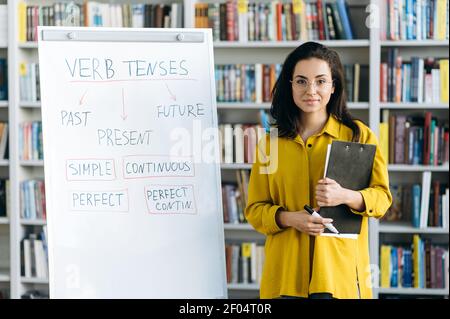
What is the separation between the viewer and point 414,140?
3.51 meters

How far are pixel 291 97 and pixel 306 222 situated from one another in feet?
1.12

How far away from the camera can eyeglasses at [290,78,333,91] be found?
1.78 metres

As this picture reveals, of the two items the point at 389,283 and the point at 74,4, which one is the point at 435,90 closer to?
the point at 389,283

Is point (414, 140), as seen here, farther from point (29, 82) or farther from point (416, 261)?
point (29, 82)

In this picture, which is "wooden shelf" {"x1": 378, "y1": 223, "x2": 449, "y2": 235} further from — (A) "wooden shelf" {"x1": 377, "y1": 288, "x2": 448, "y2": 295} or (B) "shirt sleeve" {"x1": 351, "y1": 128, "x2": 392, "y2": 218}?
(B) "shirt sleeve" {"x1": 351, "y1": 128, "x2": 392, "y2": 218}

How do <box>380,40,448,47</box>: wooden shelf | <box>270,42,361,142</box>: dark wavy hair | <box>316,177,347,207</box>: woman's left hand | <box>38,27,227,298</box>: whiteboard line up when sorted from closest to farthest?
1. <box>316,177,347,207</box>: woman's left hand
2. <box>270,42,361,142</box>: dark wavy hair
3. <box>38,27,227,298</box>: whiteboard
4. <box>380,40,448,47</box>: wooden shelf

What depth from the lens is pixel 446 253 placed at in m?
3.50

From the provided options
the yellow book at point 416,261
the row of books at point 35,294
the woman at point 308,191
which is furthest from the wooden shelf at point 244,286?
the woman at point 308,191

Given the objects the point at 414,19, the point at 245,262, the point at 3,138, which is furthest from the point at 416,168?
the point at 3,138


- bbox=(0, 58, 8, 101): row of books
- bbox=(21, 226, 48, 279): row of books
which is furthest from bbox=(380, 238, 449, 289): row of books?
bbox=(0, 58, 8, 101): row of books

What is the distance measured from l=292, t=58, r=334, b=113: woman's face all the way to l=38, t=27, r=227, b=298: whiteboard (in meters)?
0.30

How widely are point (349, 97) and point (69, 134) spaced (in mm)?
1957

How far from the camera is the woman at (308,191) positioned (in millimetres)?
1729

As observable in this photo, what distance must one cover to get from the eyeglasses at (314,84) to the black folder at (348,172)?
0.18 metres
